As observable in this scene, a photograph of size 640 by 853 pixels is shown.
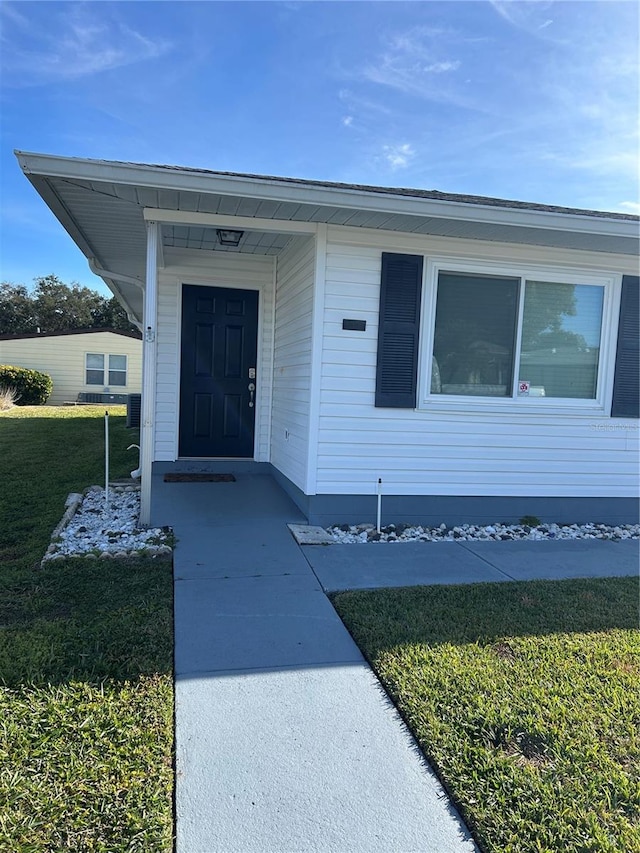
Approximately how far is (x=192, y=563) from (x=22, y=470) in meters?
4.82

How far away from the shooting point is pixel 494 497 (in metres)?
5.83

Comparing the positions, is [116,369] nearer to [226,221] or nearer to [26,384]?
[26,384]

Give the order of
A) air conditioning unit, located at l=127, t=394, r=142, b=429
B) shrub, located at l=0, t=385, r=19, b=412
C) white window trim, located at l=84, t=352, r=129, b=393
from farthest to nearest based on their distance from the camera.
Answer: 1. white window trim, located at l=84, t=352, r=129, b=393
2. shrub, located at l=0, t=385, r=19, b=412
3. air conditioning unit, located at l=127, t=394, r=142, b=429

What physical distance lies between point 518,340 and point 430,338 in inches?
37.5

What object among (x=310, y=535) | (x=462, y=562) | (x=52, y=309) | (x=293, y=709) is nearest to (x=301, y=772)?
(x=293, y=709)

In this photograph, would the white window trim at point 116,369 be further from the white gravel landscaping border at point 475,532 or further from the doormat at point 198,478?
the white gravel landscaping border at point 475,532

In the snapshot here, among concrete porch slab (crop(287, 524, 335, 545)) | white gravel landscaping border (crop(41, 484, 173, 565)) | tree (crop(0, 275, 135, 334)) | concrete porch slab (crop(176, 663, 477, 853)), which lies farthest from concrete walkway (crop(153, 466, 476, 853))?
tree (crop(0, 275, 135, 334))

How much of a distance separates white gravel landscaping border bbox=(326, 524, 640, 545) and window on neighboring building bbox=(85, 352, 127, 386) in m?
20.6

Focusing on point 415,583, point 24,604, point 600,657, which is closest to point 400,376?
point 415,583

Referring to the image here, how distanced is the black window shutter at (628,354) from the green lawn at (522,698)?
2.62m

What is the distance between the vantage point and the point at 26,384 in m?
20.6

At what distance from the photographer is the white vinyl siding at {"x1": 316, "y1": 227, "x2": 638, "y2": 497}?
5.33 metres

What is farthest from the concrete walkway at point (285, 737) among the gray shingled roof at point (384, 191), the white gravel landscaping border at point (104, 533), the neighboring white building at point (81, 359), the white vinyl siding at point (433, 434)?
the neighboring white building at point (81, 359)

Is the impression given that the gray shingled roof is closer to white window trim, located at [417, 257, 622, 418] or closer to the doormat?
white window trim, located at [417, 257, 622, 418]
